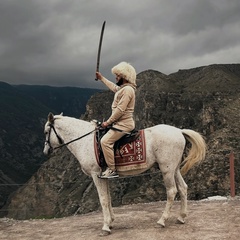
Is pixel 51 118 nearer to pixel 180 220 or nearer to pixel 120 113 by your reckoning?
pixel 120 113

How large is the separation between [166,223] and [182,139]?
6.66 feet

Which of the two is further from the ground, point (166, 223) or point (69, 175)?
point (166, 223)

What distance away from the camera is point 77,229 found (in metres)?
9.03

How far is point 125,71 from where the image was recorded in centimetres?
798

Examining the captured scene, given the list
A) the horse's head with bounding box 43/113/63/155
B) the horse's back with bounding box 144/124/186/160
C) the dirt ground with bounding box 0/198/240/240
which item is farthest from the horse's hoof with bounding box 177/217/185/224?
the horse's head with bounding box 43/113/63/155

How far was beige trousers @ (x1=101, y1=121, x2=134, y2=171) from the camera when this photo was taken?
304 inches

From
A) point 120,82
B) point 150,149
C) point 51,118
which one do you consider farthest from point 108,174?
point 120,82

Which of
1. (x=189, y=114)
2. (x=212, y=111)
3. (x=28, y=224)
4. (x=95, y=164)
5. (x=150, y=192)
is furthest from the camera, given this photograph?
(x=189, y=114)

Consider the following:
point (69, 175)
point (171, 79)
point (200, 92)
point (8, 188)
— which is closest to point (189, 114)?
point (200, 92)

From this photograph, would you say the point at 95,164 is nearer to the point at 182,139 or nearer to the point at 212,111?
the point at 182,139

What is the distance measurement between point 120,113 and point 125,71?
0.93m

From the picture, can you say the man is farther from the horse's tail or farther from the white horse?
the horse's tail

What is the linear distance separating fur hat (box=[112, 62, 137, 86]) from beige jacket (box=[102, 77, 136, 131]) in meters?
0.15

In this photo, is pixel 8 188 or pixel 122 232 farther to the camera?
pixel 8 188
